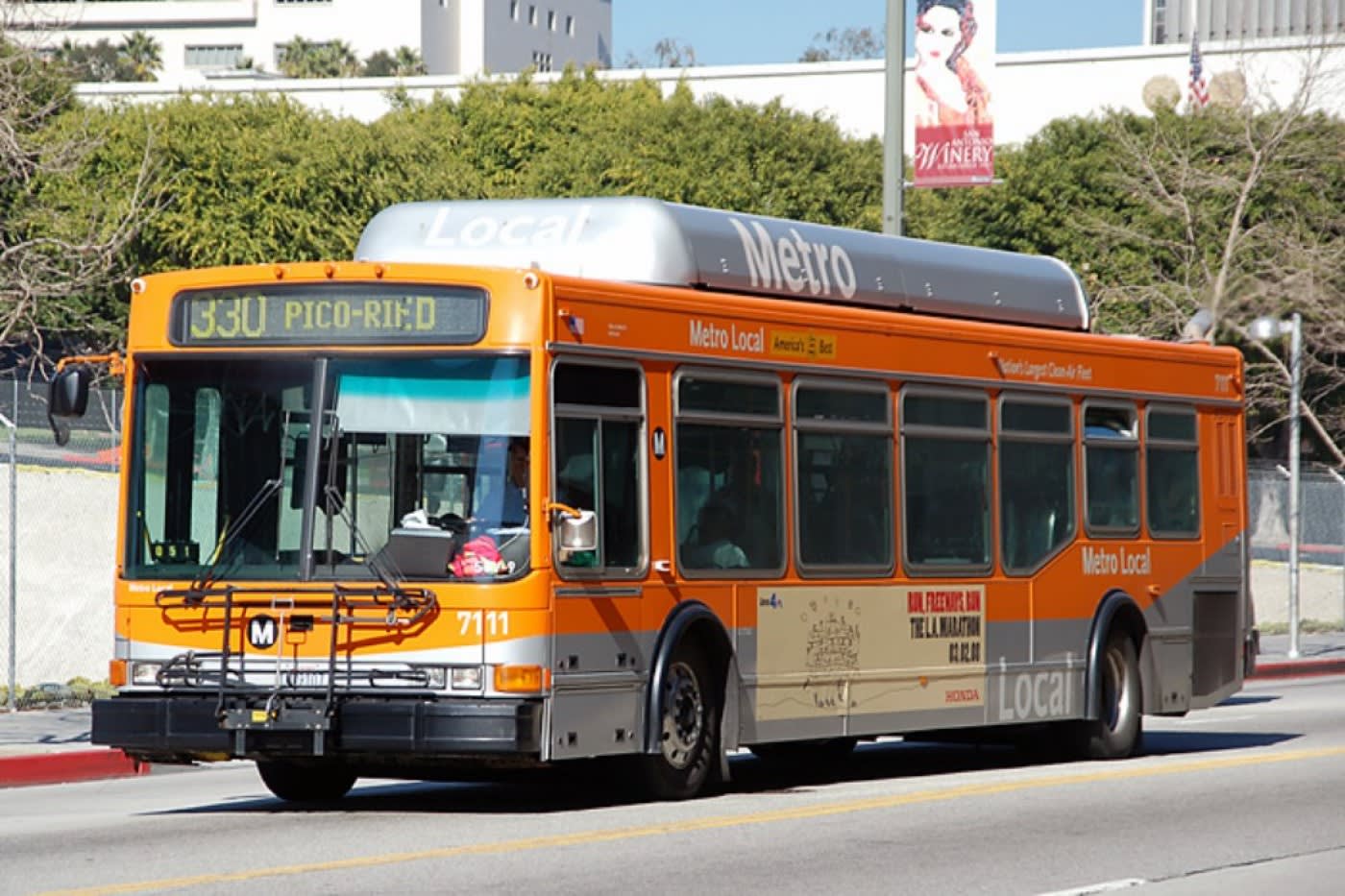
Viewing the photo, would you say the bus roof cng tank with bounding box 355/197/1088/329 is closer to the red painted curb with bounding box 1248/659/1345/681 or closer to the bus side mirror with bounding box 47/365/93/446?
the bus side mirror with bounding box 47/365/93/446

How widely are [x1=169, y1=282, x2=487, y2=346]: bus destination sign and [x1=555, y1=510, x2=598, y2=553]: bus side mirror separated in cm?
103

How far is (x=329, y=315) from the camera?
12961mm

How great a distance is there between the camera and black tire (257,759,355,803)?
13.9m

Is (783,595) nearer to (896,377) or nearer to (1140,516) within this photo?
(896,377)

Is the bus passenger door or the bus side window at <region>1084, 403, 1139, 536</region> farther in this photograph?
the bus side window at <region>1084, 403, 1139, 536</region>

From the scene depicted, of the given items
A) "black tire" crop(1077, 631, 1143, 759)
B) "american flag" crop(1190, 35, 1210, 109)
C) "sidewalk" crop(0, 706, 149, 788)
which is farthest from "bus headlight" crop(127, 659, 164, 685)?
"american flag" crop(1190, 35, 1210, 109)

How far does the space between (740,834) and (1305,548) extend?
31.3 m

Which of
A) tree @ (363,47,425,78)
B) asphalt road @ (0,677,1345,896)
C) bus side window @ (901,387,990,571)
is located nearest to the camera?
asphalt road @ (0,677,1345,896)

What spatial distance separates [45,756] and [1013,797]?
6.75 meters

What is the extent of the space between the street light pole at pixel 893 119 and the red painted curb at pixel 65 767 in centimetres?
887

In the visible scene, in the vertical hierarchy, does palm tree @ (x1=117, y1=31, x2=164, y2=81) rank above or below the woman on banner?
above

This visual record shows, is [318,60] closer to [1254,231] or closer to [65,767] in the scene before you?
[1254,231]

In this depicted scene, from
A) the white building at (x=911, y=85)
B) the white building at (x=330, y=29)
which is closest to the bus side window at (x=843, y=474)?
the white building at (x=911, y=85)

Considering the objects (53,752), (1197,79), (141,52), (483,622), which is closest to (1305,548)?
(53,752)
